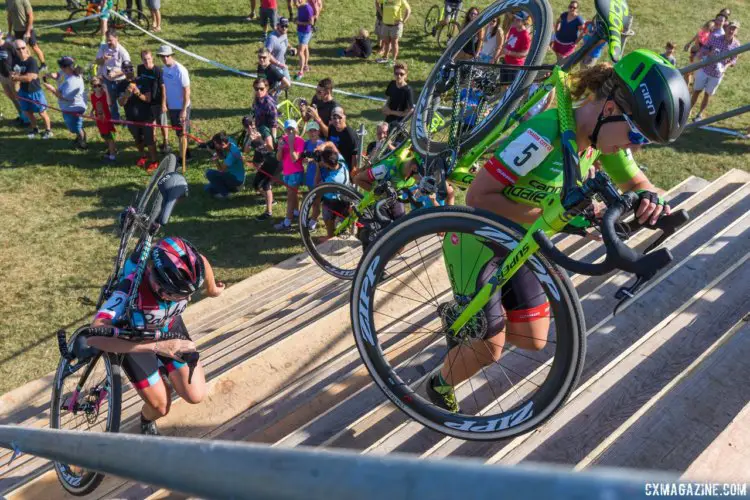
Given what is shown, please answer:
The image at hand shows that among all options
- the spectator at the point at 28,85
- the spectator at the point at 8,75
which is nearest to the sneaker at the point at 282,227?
the spectator at the point at 28,85

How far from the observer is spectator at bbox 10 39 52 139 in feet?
35.7

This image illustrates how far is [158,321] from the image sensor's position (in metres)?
4.67

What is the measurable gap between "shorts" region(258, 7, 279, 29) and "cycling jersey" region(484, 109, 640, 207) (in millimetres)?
13314

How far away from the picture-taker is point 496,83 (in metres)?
Answer: 4.58

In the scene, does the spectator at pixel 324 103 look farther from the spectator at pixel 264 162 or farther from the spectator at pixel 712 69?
the spectator at pixel 712 69

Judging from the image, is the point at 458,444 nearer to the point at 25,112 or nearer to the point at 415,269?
→ the point at 415,269

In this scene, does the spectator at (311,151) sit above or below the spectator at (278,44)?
below

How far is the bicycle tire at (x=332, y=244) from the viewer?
6.82 metres

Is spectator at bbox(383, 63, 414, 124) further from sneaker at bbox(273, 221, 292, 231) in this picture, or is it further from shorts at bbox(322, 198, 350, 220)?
shorts at bbox(322, 198, 350, 220)

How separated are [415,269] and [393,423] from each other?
8.54ft

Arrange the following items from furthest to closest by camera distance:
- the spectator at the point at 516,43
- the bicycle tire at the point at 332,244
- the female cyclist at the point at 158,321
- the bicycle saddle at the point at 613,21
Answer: the spectator at the point at 516,43 → the bicycle tire at the point at 332,244 → the female cyclist at the point at 158,321 → the bicycle saddle at the point at 613,21

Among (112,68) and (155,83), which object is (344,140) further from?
(112,68)

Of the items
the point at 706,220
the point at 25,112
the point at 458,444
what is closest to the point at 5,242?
the point at 25,112

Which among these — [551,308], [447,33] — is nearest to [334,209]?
[551,308]
